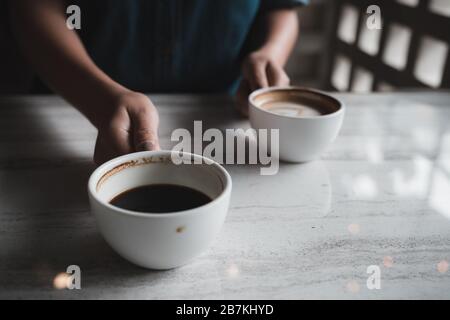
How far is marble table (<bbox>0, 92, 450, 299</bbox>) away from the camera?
1.96ft

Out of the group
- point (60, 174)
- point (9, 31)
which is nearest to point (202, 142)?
point (60, 174)

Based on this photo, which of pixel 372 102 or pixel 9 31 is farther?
pixel 9 31

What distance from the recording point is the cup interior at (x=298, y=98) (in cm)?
96

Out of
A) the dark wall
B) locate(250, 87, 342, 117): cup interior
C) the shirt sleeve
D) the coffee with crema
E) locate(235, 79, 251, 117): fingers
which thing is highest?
the shirt sleeve

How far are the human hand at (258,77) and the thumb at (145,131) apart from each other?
346mm

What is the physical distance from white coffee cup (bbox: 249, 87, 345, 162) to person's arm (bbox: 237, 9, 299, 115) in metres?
0.13

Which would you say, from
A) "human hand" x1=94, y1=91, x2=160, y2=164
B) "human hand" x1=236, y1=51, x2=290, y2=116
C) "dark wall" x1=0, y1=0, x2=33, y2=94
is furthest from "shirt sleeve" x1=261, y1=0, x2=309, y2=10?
"dark wall" x1=0, y1=0, x2=33, y2=94

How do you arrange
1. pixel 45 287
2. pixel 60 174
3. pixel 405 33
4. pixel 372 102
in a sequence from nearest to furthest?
1. pixel 45 287
2. pixel 60 174
3. pixel 372 102
4. pixel 405 33

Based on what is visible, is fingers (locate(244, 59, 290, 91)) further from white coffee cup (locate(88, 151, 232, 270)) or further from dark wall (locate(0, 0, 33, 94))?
dark wall (locate(0, 0, 33, 94))

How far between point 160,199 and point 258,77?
1.82ft

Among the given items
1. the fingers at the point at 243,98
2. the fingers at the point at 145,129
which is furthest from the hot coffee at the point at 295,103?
the fingers at the point at 145,129

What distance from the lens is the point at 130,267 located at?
0.62m

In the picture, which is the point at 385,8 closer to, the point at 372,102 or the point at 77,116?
the point at 372,102

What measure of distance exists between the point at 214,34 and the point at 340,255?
0.87 m
